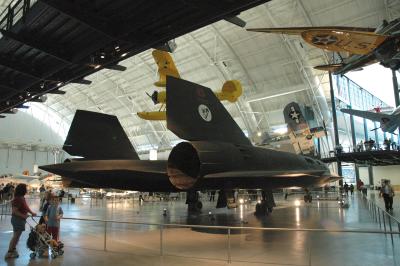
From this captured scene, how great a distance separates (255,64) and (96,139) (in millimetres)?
23614

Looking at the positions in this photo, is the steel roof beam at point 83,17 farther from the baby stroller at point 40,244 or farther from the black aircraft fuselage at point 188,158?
the baby stroller at point 40,244

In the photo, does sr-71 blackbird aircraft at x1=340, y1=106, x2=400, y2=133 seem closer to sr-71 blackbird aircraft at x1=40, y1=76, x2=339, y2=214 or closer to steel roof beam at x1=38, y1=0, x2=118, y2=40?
sr-71 blackbird aircraft at x1=40, y1=76, x2=339, y2=214

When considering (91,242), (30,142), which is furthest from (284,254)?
(30,142)

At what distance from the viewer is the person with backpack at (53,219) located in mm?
6039

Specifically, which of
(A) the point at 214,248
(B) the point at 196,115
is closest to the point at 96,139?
(B) the point at 196,115

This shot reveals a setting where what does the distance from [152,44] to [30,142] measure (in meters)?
47.1

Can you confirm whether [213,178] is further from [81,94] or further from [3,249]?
[81,94]

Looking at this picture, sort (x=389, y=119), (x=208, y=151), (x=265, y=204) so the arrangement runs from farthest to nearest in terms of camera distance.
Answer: (x=389, y=119)
(x=265, y=204)
(x=208, y=151)

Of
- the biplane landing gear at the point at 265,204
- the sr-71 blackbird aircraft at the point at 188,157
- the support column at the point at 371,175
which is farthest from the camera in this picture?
the support column at the point at 371,175

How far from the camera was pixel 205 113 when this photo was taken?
8.91 meters

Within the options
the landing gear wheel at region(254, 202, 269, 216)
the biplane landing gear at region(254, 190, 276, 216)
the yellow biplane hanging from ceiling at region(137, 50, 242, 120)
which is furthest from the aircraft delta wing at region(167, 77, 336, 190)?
the yellow biplane hanging from ceiling at region(137, 50, 242, 120)

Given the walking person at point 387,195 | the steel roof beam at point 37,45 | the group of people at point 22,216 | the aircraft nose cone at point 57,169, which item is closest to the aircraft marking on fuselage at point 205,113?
the steel roof beam at point 37,45

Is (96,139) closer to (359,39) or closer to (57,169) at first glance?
(57,169)

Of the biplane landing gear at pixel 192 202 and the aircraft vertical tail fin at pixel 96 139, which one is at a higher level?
the aircraft vertical tail fin at pixel 96 139
